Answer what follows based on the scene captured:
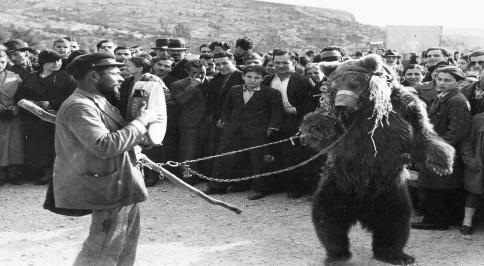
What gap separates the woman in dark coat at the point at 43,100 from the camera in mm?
8477

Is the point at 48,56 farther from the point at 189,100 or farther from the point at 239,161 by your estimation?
the point at 239,161

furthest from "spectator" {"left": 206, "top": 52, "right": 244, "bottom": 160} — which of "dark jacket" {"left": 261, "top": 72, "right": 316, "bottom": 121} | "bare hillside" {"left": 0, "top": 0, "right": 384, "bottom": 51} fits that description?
"bare hillside" {"left": 0, "top": 0, "right": 384, "bottom": 51}

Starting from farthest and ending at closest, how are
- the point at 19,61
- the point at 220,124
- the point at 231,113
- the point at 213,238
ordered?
the point at 19,61
the point at 220,124
the point at 231,113
the point at 213,238

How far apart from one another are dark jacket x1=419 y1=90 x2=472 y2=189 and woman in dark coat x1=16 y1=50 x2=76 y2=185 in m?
5.18

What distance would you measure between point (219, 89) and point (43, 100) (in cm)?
267

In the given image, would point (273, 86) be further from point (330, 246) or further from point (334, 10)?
point (334, 10)

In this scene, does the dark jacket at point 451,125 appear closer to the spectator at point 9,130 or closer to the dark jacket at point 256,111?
the dark jacket at point 256,111

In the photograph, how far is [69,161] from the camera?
3.73 m

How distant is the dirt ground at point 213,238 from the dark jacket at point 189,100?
141cm

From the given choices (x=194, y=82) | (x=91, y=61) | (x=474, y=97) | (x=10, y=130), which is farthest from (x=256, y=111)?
(x=91, y=61)

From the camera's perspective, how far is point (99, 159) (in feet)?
12.2

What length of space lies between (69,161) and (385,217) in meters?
2.64

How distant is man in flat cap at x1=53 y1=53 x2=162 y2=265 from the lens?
11.8ft

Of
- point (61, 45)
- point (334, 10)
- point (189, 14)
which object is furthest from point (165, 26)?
point (61, 45)
